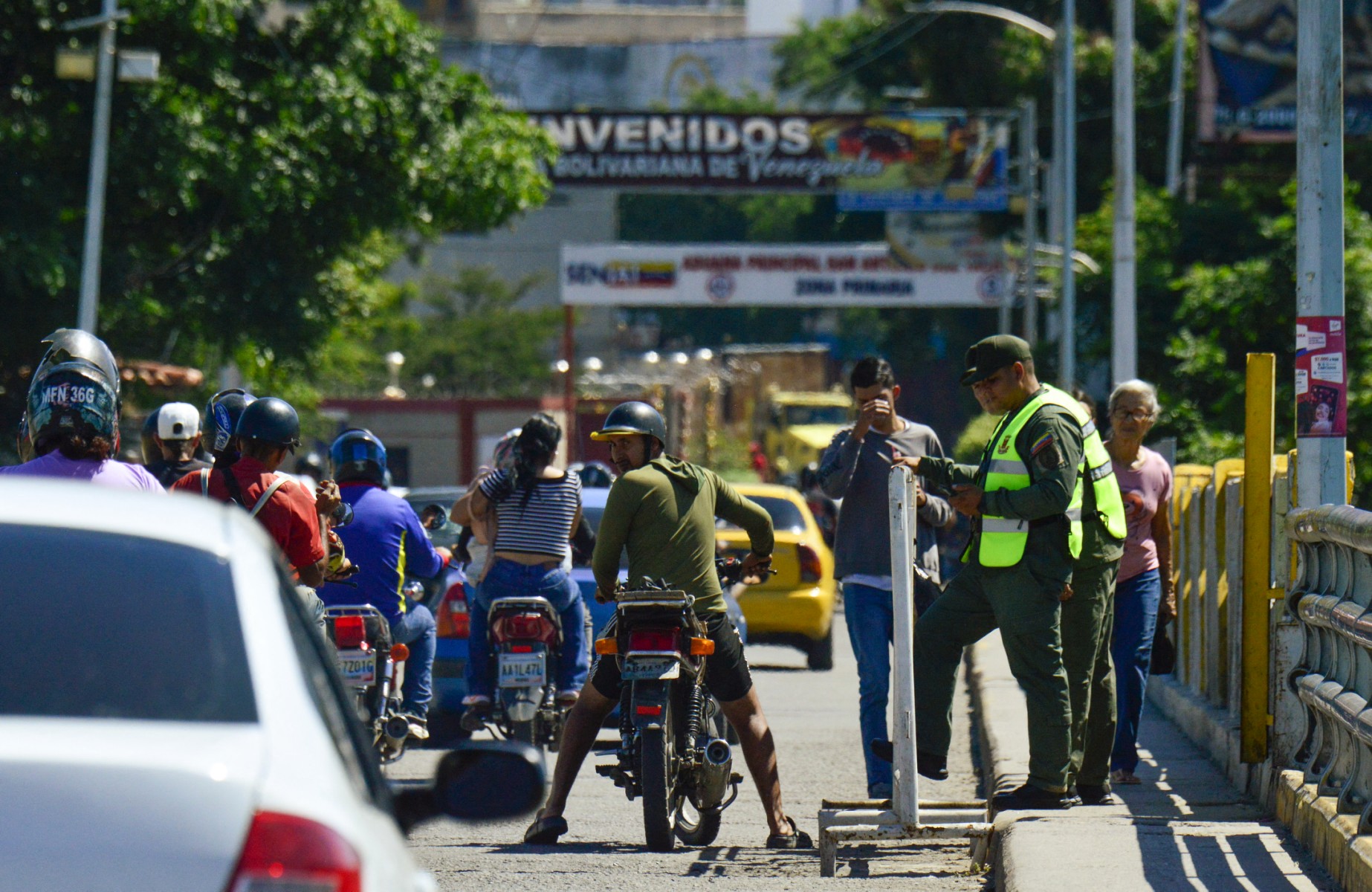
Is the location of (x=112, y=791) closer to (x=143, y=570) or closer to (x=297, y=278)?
(x=143, y=570)

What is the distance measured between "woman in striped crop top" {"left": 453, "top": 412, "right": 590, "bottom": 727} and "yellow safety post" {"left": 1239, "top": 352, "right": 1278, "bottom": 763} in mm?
3220

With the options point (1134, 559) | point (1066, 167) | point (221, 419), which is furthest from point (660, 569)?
point (1066, 167)

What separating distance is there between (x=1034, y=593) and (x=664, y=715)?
1.34m

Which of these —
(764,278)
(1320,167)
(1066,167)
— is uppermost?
(764,278)

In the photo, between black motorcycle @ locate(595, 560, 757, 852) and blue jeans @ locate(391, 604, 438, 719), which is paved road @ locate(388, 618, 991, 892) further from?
blue jeans @ locate(391, 604, 438, 719)

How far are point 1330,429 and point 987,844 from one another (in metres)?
2.32

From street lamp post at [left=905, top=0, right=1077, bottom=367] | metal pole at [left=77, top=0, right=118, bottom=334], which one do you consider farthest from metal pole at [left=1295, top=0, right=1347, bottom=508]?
metal pole at [left=77, top=0, right=118, bottom=334]

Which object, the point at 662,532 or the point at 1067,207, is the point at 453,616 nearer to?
the point at 662,532

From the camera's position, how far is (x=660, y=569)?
7.42m

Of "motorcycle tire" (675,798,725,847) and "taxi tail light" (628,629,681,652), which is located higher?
"taxi tail light" (628,629,681,652)

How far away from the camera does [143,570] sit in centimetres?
286

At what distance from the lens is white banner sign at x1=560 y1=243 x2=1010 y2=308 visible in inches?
1587

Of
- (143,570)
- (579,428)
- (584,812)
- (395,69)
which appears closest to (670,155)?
(579,428)

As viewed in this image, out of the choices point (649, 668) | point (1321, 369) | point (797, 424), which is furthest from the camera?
point (797, 424)
